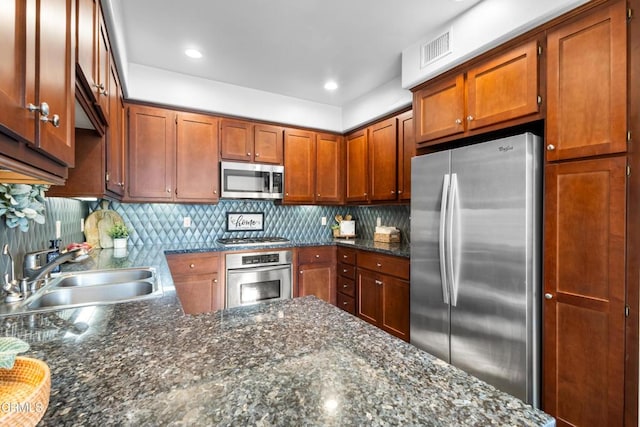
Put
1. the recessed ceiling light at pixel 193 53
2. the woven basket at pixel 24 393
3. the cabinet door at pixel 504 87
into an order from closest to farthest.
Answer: the woven basket at pixel 24 393 < the cabinet door at pixel 504 87 < the recessed ceiling light at pixel 193 53

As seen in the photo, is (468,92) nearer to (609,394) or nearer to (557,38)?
(557,38)

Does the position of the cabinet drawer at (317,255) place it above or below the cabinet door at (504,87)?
below

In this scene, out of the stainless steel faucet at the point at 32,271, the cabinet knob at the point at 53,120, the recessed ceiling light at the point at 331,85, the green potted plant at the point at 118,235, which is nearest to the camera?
the cabinet knob at the point at 53,120

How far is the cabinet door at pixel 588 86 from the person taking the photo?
1.46 m

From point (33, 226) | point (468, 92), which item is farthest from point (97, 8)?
point (468, 92)

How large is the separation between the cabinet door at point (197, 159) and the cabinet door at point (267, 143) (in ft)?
1.44

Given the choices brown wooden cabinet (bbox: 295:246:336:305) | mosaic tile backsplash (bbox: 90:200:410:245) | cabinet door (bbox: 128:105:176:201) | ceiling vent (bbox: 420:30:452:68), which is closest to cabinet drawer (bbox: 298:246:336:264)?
brown wooden cabinet (bbox: 295:246:336:305)

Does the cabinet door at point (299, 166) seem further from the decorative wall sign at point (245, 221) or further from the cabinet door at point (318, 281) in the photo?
the cabinet door at point (318, 281)

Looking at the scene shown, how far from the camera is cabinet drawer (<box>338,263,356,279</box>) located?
333 cm

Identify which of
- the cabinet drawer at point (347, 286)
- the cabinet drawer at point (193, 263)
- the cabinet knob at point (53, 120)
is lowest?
the cabinet drawer at point (347, 286)

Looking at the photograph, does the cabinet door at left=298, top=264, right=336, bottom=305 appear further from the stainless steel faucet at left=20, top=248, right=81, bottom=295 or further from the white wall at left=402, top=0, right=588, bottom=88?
the stainless steel faucet at left=20, top=248, right=81, bottom=295

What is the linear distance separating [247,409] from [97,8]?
1.81 meters

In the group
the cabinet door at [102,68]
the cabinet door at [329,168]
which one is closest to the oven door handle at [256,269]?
the cabinet door at [329,168]

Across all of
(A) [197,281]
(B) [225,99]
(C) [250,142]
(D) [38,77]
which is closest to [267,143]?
(C) [250,142]
